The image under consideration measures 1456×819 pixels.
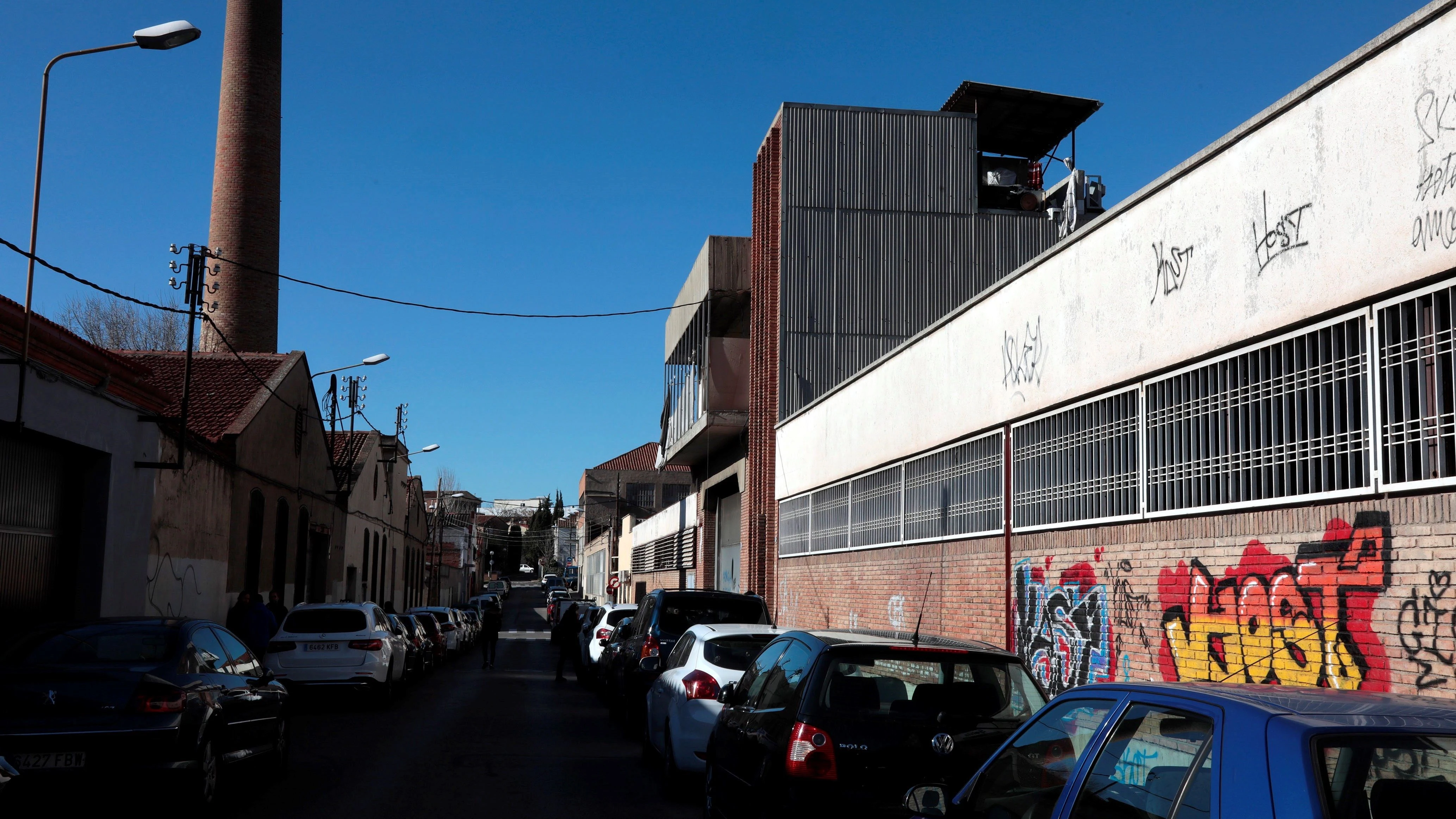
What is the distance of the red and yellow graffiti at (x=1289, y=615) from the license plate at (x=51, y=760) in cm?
702

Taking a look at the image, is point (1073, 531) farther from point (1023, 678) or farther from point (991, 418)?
point (1023, 678)

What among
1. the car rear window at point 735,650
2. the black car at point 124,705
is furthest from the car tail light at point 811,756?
the black car at point 124,705

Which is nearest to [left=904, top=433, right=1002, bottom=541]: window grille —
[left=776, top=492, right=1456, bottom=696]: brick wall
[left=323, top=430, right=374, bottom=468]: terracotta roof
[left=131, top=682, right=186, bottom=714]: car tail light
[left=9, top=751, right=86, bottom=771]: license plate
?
[left=776, top=492, right=1456, bottom=696]: brick wall

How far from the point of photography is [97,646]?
8.95m

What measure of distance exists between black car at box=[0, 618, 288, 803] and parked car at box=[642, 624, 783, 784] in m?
3.35

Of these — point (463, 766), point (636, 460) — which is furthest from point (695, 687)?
point (636, 460)

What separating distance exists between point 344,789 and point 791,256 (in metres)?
16.3

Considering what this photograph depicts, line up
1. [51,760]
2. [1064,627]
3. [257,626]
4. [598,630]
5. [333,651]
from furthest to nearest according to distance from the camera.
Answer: [598,630], [257,626], [333,651], [1064,627], [51,760]

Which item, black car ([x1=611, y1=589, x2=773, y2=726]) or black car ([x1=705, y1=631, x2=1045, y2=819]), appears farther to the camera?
black car ([x1=611, y1=589, x2=773, y2=726])

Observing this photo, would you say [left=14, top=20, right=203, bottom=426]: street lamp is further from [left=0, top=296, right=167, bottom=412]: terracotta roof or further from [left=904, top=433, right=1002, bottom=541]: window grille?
[left=904, top=433, right=1002, bottom=541]: window grille

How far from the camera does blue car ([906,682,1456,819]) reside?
3.04 meters

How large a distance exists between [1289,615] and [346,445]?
3317 cm

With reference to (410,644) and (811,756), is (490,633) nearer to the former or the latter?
(410,644)

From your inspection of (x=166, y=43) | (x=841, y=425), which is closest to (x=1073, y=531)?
(x=841, y=425)
